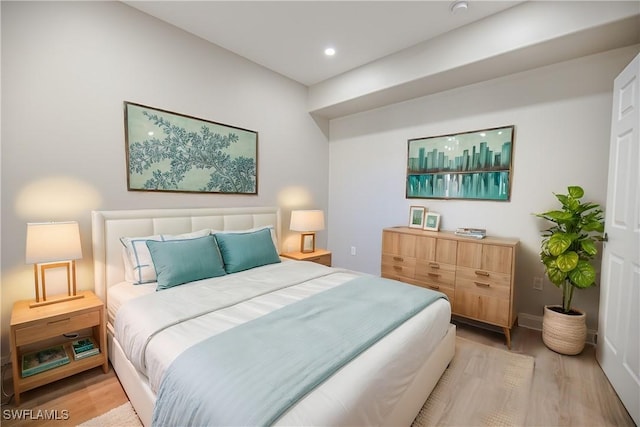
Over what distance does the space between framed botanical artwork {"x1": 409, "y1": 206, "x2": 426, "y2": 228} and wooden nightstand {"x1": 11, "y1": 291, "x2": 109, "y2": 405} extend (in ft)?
10.2

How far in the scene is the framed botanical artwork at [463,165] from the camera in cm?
289

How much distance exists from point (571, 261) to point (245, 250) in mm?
2692

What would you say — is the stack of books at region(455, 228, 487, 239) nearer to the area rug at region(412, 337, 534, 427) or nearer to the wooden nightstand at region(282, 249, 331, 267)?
the area rug at region(412, 337, 534, 427)

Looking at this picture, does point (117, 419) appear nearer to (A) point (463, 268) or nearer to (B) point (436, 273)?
(B) point (436, 273)

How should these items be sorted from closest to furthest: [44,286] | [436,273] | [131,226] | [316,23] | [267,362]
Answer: [267,362], [44,286], [131,226], [316,23], [436,273]

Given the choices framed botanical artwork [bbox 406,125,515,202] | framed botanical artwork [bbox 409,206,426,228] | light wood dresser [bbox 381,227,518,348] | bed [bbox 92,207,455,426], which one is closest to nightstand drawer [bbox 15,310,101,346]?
bed [bbox 92,207,455,426]

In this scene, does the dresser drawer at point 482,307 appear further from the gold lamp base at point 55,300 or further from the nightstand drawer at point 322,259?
the gold lamp base at point 55,300

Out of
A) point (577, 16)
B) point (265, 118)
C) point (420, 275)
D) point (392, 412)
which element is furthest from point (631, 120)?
point (265, 118)

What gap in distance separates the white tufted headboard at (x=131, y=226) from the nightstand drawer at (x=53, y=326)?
0.36 meters

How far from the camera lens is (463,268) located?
2699mm

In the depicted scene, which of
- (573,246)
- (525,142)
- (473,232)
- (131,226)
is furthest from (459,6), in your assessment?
(131,226)

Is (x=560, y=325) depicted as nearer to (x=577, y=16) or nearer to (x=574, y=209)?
(x=574, y=209)

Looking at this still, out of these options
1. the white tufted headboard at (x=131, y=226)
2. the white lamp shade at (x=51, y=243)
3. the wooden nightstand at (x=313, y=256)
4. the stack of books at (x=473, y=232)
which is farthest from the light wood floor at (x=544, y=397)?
the wooden nightstand at (x=313, y=256)

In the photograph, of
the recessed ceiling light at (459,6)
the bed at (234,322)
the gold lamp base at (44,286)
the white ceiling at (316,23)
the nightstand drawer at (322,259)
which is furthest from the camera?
the nightstand drawer at (322,259)
